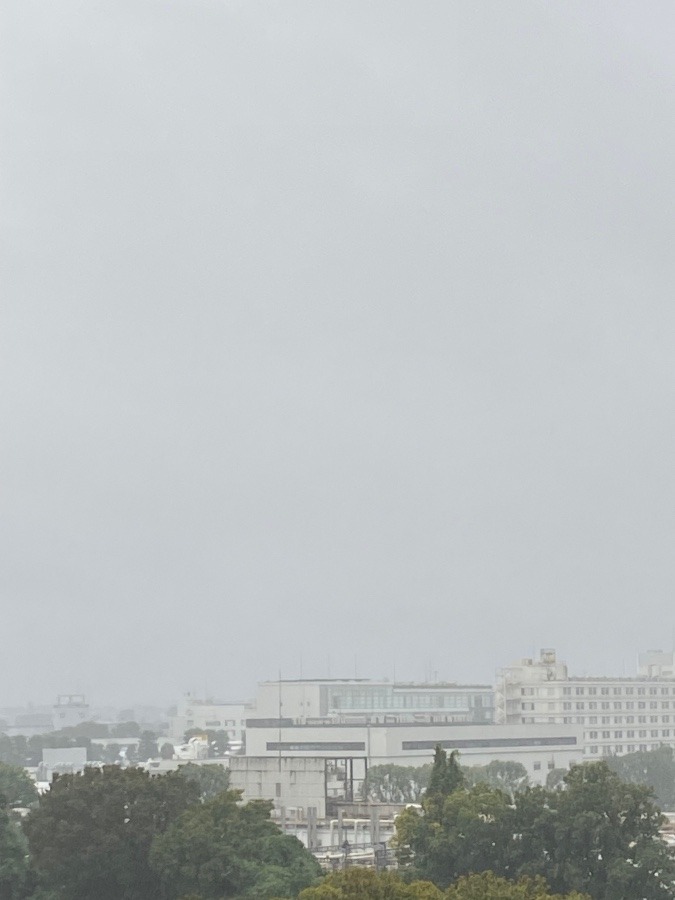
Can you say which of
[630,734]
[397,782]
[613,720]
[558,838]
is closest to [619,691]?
[613,720]

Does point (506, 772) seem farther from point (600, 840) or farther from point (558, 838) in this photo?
point (600, 840)

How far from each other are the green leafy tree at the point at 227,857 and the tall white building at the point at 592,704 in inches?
4401

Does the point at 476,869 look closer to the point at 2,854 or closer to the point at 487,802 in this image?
the point at 487,802

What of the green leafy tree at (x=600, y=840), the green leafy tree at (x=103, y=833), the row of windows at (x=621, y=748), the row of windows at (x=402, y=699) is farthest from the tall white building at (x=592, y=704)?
the green leafy tree at (x=600, y=840)

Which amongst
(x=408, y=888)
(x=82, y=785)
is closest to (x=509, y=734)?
(x=82, y=785)

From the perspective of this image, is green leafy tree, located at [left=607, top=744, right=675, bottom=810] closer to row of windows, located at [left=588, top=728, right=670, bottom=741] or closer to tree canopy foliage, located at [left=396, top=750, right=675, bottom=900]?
row of windows, located at [left=588, top=728, right=670, bottom=741]

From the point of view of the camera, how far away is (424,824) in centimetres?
4172

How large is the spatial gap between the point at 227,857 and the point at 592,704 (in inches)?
4845

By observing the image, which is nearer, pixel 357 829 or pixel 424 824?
pixel 424 824

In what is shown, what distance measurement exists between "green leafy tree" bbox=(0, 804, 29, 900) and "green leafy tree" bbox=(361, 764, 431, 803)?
6106 cm

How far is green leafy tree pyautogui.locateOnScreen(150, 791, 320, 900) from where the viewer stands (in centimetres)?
4088

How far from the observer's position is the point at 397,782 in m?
109

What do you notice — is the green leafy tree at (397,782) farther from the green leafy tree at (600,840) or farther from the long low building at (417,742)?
the green leafy tree at (600,840)

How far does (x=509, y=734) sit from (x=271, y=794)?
164 ft
